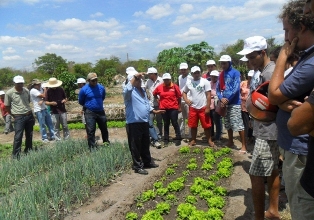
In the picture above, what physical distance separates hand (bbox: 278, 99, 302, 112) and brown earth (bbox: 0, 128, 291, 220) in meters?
1.86

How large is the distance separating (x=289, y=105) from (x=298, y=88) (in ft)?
0.55

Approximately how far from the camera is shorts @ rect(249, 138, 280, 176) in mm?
2863

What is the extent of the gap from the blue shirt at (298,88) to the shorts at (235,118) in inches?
138

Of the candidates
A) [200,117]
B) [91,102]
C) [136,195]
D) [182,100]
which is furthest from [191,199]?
[182,100]

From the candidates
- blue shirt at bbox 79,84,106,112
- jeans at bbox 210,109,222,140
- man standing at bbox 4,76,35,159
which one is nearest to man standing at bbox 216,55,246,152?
jeans at bbox 210,109,222,140

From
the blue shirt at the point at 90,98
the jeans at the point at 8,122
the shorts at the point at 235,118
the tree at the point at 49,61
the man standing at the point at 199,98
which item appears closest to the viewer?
the shorts at the point at 235,118

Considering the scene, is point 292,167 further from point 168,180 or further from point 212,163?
point 212,163

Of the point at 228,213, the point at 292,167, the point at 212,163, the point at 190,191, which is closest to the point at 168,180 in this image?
the point at 190,191

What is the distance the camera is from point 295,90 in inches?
72.0

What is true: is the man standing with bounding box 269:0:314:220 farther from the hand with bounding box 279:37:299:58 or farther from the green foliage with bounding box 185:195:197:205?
the green foliage with bounding box 185:195:197:205

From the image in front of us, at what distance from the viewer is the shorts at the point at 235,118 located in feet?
18.4

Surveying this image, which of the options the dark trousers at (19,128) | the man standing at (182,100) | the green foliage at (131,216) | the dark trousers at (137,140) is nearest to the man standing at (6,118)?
the dark trousers at (19,128)

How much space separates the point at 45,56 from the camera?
132 ft

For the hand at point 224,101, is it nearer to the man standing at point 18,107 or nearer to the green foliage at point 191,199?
the green foliage at point 191,199
